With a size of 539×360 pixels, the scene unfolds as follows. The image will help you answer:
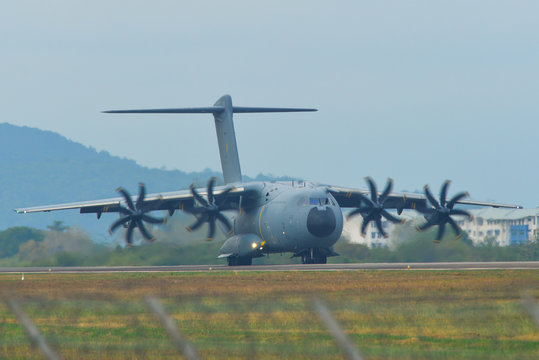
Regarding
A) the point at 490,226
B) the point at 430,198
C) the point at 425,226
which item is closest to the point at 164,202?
the point at 425,226

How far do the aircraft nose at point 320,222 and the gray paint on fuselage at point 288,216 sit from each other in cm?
13

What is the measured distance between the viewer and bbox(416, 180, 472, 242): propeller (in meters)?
43.5

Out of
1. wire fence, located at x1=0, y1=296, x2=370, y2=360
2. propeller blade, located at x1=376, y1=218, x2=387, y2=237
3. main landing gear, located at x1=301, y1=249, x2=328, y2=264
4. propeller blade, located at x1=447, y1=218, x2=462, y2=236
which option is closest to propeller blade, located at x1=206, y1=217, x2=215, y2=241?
main landing gear, located at x1=301, y1=249, x2=328, y2=264

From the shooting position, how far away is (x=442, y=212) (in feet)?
143

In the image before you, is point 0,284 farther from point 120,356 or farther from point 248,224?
point 120,356

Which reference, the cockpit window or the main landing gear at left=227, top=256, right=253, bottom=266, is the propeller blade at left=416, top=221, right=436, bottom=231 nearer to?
the cockpit window

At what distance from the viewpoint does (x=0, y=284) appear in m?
33.6

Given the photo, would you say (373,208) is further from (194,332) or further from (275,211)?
(194,332)

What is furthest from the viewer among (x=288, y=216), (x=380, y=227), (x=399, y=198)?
(x=399, y=198)

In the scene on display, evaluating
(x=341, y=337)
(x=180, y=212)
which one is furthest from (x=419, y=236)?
(x=341, y=337)

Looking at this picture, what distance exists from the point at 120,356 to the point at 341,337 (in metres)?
5.59

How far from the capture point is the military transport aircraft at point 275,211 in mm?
40844

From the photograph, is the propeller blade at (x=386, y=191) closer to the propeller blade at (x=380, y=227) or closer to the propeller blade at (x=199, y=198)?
the propeller blade at (x=380, y=227)

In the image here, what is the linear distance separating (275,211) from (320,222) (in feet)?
9.43
